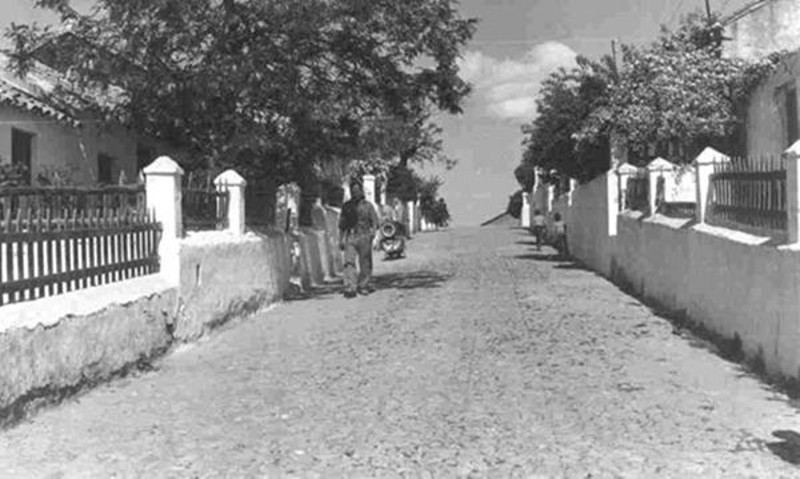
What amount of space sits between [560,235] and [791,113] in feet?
40.8

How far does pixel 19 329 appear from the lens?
6809mm

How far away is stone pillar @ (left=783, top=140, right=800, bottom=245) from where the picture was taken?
7.53 meters

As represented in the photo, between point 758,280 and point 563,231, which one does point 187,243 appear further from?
point 563,231

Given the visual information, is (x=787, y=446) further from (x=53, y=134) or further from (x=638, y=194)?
(x=53, y=134)

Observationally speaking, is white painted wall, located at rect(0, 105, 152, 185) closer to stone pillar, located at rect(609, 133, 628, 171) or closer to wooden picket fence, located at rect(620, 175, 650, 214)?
wooden picket fence, located at rect(620, 175, 650, 214)

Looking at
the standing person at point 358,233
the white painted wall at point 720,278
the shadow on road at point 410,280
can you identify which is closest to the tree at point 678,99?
the white painted wall at point 720,278

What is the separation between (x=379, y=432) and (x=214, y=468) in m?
1.23

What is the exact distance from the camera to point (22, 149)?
564 inches

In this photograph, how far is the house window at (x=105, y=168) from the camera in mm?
17098

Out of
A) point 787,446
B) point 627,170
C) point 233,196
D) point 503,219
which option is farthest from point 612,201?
point 503,219

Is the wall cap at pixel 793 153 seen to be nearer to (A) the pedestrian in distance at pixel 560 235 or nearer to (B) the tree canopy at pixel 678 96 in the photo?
(B) the tree canopy at pixel 678 96

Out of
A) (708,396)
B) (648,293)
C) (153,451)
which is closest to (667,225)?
(648,293)

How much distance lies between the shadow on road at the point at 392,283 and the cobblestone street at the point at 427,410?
4.49m

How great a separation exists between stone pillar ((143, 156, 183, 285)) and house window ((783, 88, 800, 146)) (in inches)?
440
